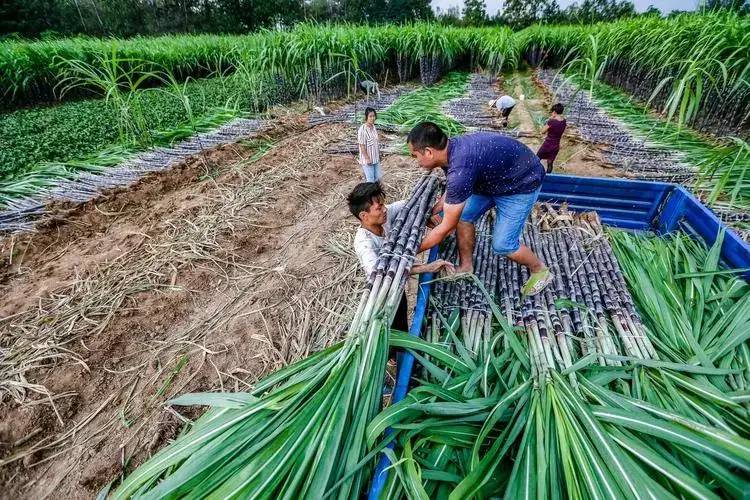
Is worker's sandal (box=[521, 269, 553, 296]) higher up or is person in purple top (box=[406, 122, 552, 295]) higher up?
person in purple top (box=[406, 122, 552, 295])

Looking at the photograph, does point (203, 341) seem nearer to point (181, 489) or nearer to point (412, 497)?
point (181, 489)

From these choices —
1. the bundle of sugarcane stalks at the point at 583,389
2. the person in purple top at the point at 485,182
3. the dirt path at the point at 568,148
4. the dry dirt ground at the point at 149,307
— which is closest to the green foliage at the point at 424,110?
the dirt path at the point at 568,148

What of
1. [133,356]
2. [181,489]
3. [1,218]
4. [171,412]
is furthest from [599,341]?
[1,218]

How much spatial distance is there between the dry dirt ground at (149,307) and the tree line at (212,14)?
16.3 metres

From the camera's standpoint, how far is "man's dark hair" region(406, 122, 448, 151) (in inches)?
68.8

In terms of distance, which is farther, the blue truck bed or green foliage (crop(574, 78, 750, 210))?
green foliage (crop(574, 78, 750, 210))

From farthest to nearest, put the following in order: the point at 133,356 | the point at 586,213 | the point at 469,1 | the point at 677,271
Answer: the point at 469,1, the point at 586,213, the point at 133,356, the point at 677,271

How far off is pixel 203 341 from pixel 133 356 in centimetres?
43

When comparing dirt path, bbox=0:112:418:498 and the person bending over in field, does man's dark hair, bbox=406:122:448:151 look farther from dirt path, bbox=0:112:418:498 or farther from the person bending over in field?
dirt path, bbox=0:112:418:498

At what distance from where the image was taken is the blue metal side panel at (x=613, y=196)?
259cm

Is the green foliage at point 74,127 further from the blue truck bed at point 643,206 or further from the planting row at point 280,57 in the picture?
the blue truck bed at point 643,206

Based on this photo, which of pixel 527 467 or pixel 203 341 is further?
pixel 203 341

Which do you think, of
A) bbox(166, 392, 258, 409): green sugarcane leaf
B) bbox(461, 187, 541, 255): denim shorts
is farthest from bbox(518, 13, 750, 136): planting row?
bbox(166, 392, 258, 409): green sugarcane leaf

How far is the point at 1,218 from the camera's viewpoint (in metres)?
3.39
